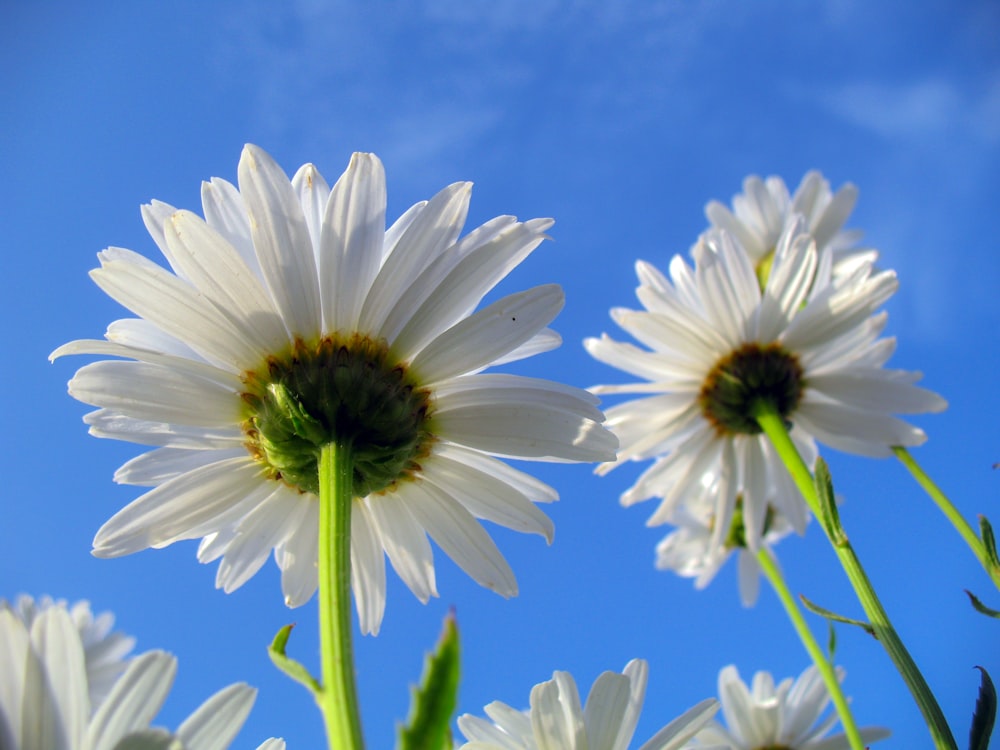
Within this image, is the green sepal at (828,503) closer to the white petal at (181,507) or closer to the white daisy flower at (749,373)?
the white daisy flower at (749,373)

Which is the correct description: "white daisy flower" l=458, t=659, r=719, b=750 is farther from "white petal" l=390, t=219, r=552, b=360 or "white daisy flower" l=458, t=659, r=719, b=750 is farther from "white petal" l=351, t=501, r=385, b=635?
"white petal" l=390, t=219, r=552, b=360

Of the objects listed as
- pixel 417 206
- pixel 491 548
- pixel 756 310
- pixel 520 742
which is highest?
pixel 756 310

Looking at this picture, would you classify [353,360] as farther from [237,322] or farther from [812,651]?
[812,651]

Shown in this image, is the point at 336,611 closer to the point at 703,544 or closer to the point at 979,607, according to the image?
the point at 979,607

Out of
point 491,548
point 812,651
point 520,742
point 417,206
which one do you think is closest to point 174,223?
point 417,206

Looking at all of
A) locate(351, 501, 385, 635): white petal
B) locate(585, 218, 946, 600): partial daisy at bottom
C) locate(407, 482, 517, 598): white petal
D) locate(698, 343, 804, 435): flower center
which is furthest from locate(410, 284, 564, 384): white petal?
locate(698, 343, 804, 435): flower center

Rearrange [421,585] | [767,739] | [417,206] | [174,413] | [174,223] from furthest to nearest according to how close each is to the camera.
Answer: [767,739]
[421,585]
[417,206]
[174,413]
[174,223]

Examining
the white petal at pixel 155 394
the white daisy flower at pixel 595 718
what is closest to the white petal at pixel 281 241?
the white petal at pixel 155 394
